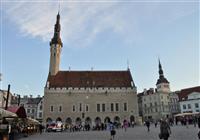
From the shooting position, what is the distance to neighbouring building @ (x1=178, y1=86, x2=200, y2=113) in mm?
60000

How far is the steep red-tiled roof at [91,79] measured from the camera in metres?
54.1

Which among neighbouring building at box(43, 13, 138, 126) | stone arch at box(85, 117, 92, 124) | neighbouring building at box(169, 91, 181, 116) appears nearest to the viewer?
neighbouring building at box(43, 13, 138, 126)

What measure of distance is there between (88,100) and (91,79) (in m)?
6.23

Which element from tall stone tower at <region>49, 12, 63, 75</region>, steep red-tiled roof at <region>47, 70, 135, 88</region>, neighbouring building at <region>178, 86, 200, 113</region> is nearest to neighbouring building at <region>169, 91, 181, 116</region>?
neighbouring building at <region>178, 86, 200, 113</region>

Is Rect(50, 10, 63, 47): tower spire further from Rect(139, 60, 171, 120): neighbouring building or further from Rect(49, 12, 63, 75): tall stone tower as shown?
Rect(139, 60, 171, 120): neighbouring building

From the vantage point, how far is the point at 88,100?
52188mm

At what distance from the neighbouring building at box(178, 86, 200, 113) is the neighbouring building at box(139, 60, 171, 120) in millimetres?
8313

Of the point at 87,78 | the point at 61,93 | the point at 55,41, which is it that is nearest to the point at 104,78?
the point at 87,78

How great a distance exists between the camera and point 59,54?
5906 centimetres

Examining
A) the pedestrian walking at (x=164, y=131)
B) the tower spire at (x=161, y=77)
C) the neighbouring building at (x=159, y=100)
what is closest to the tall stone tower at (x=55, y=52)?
the tower spire at (x=161, y=77)

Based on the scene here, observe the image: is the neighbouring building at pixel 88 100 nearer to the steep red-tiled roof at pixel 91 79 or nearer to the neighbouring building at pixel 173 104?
the steep red-tiled roof at pixel 91 79

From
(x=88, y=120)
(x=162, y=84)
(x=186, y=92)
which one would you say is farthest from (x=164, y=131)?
(x=162, y=84)

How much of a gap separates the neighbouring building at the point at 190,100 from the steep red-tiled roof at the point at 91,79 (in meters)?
19.2

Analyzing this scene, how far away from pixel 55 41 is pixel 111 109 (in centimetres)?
2366
